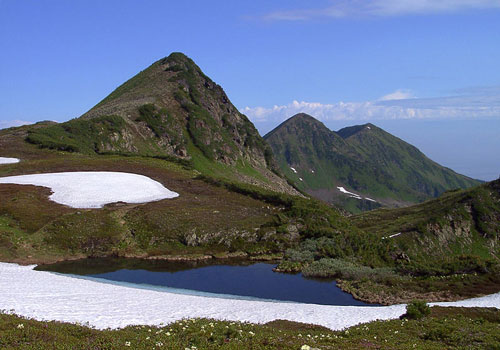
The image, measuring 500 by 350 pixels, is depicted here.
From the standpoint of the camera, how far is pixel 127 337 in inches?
675

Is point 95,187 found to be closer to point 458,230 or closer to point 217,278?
point 217,278

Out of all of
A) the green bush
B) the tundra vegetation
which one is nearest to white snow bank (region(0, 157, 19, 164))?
the tundra vegetation

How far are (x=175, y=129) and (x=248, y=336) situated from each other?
131 metres

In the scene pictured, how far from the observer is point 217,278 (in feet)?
129

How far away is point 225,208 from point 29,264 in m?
25.8

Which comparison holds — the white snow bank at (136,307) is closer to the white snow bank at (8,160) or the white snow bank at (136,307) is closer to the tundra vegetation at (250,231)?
the tundra vegetation at (250,231)

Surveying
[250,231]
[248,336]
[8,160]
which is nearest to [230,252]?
[250,231]

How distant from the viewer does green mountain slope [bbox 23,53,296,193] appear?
110812mm

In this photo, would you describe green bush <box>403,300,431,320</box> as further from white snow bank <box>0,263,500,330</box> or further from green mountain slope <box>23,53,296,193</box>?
green mountain slope <box>23,53,296,193</box>

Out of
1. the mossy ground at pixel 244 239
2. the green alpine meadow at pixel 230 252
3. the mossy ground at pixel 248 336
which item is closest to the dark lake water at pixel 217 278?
the green alpine meadow at pixel 230 252

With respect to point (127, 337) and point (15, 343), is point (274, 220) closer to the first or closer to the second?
point (127, 337)

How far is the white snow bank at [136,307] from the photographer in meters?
24.7

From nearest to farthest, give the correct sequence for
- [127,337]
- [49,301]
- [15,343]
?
[15,343]
[127,337]
[49,301]

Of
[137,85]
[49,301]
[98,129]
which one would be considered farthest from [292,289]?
[137,85]
